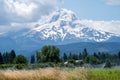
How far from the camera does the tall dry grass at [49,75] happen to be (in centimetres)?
1749

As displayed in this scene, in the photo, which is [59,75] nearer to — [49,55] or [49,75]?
[49,75]

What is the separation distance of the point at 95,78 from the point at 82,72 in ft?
2.56

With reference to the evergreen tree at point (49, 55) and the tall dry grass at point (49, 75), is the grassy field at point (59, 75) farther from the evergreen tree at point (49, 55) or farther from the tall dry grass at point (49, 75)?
the evergreen tree at point (49, 55)

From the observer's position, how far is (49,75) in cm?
1922

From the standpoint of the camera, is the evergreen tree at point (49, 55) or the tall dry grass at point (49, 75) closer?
the tall dry grass at point (49, 75)

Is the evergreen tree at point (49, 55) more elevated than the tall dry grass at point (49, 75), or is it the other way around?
the evergreen tree at point (49, 55)

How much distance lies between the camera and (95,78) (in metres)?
17.8

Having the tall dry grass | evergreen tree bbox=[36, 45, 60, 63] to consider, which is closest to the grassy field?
the tall dry grass

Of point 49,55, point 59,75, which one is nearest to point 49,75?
point 59,75

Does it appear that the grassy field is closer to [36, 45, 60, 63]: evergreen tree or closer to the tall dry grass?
the tall dry grass

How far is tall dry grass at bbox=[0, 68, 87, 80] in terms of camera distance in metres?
17.5

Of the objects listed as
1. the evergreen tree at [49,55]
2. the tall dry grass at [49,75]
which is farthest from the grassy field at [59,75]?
the evergreen tree at [49,55]

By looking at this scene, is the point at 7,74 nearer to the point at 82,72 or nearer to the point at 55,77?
the point at 55,77

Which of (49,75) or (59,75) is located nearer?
(59,75)
